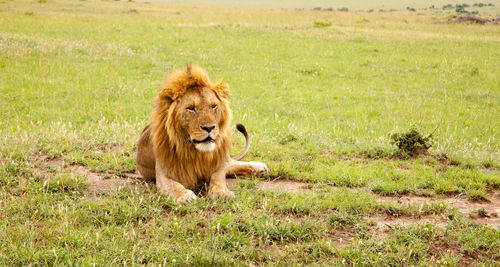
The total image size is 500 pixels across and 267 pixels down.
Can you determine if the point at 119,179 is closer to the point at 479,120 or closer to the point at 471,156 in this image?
the point at 471,156

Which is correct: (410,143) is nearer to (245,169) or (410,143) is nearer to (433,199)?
(433,199)

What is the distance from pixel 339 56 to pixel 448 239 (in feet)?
50.7

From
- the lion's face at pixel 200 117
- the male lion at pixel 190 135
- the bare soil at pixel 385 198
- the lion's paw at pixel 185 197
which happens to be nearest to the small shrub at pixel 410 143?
the bare soil at pixel 385 198

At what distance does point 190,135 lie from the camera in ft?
16.6

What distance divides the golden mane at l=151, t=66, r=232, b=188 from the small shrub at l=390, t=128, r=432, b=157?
10.4ft

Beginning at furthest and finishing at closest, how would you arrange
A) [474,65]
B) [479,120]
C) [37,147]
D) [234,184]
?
[474,65], [479,120], [37,147], [234,184]

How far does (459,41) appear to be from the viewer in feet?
73.2

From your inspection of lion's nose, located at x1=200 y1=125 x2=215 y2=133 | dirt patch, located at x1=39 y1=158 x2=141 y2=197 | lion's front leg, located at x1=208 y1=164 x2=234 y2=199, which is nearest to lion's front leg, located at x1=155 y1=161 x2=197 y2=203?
lion's front leg, located at x1=208 y1=164 x2=234 y2=199

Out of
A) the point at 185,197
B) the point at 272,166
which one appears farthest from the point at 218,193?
the point at 272,166

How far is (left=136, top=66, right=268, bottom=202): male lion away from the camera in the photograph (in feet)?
16.5

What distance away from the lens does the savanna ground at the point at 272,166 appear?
13.3 ft

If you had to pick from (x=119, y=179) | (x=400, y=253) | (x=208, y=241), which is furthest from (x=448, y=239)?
(x=119, y=179)

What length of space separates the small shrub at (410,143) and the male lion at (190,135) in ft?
10.2

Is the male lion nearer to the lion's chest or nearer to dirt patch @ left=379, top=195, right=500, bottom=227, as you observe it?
the lion's chest
